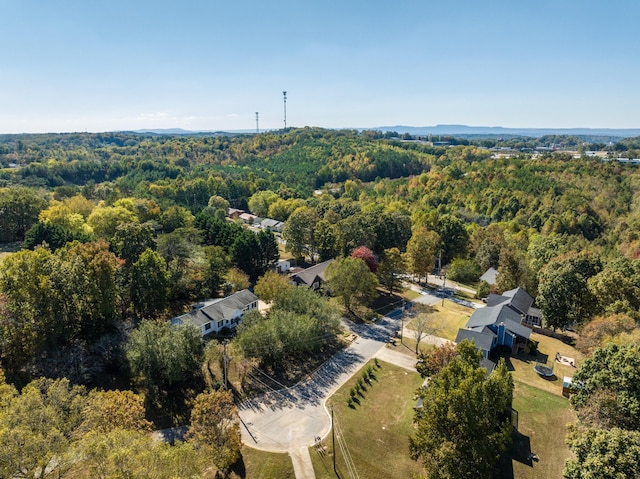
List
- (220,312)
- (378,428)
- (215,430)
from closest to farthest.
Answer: (215,430), (378,428), (220,312)

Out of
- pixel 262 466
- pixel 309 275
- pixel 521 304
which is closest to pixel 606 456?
pixel 262 466

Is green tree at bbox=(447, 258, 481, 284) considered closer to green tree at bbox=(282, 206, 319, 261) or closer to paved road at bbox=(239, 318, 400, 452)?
green tree at bbox=(282, 206, 319, 261)

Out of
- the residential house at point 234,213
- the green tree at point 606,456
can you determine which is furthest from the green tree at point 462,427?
the residential house at point 234,213

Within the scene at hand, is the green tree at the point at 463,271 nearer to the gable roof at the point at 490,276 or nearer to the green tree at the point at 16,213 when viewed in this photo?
the gable roof at the point at 490,276

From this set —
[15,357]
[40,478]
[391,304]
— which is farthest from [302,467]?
[391,304]

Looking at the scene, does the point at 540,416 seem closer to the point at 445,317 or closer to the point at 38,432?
the point at 445,317

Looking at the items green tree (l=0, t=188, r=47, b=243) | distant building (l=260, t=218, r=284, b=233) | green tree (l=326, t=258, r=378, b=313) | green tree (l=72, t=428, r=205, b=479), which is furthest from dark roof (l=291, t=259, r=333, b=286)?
green tree (l=0, t=188, r=47, b=243)
